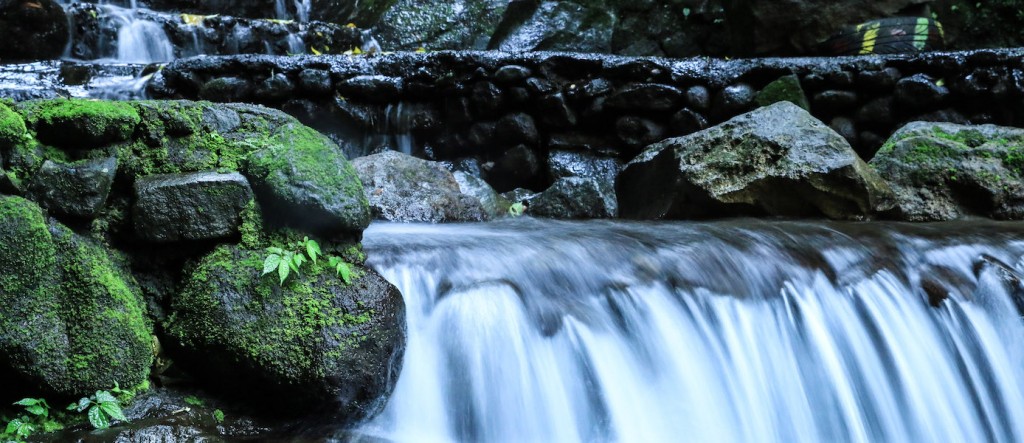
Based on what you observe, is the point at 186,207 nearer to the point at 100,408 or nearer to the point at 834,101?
the point at 100,408

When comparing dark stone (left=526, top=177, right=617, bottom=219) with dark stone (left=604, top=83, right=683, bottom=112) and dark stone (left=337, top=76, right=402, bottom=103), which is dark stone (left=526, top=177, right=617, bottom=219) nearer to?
dark stone (left=604, top=83, right=683, bottom=112)

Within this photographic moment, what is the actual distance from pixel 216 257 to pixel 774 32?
8931 mm

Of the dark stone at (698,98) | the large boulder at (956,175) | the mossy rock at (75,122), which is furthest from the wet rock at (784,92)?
the mossy rock at (75,122)

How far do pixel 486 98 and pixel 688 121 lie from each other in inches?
85.3

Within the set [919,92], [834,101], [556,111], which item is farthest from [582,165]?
[919,92]

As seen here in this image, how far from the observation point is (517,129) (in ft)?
25.4

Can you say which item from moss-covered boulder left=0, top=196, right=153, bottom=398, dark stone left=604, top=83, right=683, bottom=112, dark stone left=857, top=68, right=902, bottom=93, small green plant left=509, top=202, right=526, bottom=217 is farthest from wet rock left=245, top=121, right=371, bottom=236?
dark stone left=857, top=68, right=902, bottom=93

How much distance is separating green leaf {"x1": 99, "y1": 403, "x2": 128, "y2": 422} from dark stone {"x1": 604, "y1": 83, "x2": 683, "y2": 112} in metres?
6.15

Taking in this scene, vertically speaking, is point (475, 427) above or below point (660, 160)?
below

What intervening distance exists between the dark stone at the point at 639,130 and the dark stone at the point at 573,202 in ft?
5.24

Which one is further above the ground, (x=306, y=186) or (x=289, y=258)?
(x=306, y=186)

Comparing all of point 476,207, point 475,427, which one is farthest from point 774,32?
point 475,427

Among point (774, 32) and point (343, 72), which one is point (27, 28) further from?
point (774, 32)

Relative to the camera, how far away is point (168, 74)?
7305mm
